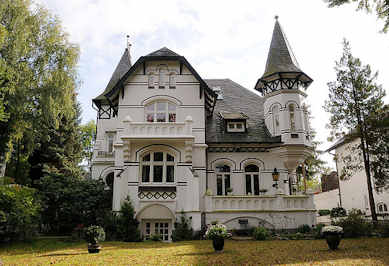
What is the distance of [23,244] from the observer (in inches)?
573

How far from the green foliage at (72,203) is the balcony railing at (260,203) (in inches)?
243

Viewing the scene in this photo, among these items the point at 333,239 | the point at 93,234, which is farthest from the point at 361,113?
the point at 93,234

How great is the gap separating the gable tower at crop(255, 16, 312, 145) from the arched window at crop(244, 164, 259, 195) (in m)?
2.68

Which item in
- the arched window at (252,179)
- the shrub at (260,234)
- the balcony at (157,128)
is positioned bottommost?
the shrub at (260,234)

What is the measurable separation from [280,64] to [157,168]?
10.7 meters

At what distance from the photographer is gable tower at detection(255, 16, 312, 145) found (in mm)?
19656

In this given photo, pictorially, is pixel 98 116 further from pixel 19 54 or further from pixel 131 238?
pixel 131 238

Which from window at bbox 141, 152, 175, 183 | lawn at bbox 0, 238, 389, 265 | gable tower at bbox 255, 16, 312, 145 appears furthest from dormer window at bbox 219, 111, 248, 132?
lawn at bbox 0, 238, 389, 265

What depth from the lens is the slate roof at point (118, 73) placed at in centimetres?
2367

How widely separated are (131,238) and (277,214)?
815 cm

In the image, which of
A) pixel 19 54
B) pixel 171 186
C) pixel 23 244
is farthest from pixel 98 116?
pixel 23 244

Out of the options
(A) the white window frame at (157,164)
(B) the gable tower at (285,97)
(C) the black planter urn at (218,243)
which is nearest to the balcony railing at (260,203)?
(A) the white window frame at (157,164)

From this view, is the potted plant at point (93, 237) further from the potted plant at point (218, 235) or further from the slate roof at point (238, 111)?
the slate roof at point (238, 111)

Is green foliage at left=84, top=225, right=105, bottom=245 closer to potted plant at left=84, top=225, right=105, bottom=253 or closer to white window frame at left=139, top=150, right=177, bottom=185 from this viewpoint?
potted plant at left=84, top=225, right=105, bottom=253
